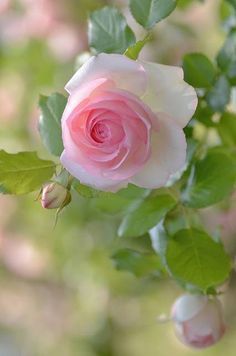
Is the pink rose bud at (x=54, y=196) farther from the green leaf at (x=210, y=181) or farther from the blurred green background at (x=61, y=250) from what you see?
the blurred green background at (x=61, y=250)

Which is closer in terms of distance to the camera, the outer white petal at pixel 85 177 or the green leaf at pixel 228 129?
the outer white petal at pixel 85 177

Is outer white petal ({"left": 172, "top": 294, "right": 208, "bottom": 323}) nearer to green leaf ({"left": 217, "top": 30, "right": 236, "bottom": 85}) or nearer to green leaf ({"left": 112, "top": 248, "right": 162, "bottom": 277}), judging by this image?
green leaf ({"left": 112, "top": 248, "right": 162, "bottom": 277})

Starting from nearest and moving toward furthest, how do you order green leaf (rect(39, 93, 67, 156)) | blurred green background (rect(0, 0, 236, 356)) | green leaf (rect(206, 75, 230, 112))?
green leaf (rect(39, 93, 67, 156)) < green leaf (rect(206, 75, 230, 112)) < blurred green background (rect(0, 0, 236, 356))

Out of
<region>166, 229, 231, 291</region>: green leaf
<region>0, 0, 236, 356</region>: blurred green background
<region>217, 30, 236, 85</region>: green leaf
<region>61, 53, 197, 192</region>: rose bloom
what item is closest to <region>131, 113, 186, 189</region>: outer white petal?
<region>61, 53, 197, 192</region>: rose bloom

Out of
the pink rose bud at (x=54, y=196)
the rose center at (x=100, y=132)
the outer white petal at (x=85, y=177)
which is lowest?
the pink rose bud at (x=54, y=196)

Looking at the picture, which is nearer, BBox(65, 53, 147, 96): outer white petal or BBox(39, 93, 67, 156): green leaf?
BBox(65, 53, 147, 96): outer white petal

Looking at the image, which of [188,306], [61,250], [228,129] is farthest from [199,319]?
[61,250]

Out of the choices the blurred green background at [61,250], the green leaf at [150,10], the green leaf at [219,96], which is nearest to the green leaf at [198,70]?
the green leaf at [219,96]
